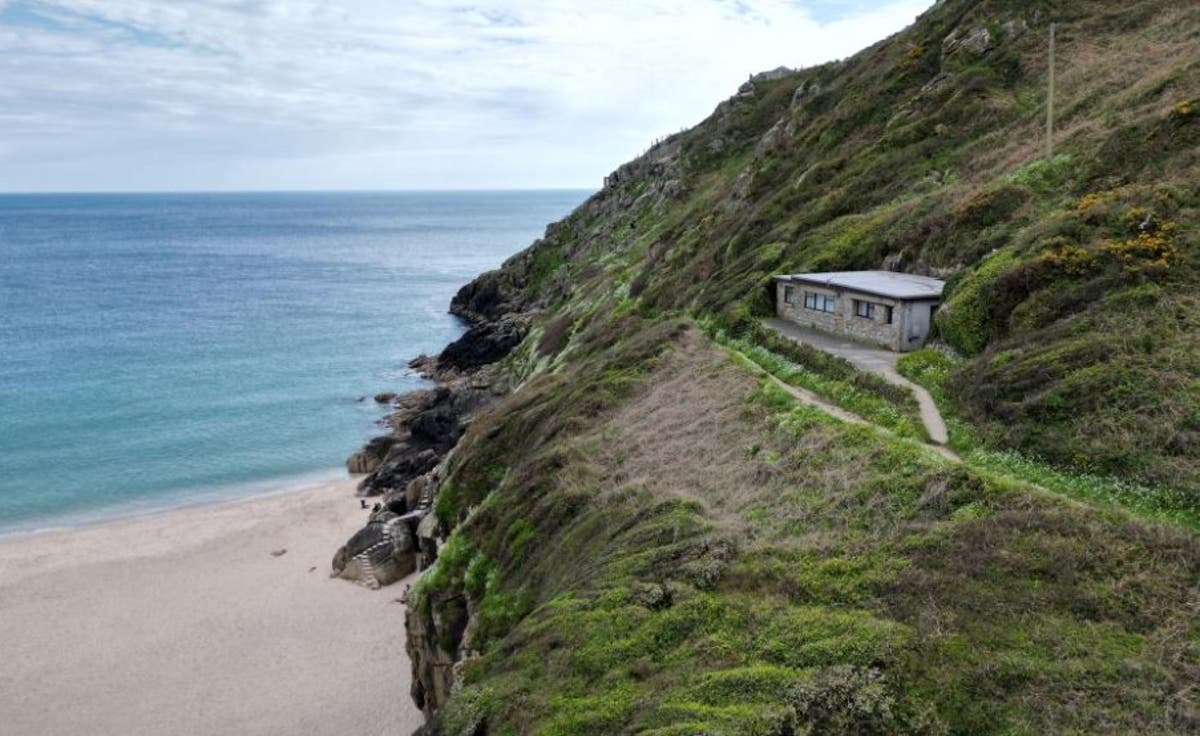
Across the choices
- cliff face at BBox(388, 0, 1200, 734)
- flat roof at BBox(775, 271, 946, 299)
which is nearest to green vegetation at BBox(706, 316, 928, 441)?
cliff face at BBox(388, 0, 1200, 734)

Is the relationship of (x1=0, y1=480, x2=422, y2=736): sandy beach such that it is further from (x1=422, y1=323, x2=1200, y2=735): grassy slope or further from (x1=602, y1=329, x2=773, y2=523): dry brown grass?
(x1=602, y1=329, x2=773, y2=523): dry brown grass

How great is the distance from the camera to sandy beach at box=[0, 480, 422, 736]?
31.0m

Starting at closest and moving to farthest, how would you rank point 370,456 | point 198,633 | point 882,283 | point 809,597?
1. point 809,597
2. point 882,283
3. point 198,633
4. point 370,456

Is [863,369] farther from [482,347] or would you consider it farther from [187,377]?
[187,377]

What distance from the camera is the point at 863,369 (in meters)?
30.1

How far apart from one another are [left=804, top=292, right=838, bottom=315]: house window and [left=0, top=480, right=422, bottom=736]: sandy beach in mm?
21564

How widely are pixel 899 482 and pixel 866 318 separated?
47.0 ft

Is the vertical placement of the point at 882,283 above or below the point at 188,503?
above

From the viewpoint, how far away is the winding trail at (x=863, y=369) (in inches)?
956

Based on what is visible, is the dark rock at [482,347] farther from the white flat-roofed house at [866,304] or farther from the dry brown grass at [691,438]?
the dry brown grass at [691,438]

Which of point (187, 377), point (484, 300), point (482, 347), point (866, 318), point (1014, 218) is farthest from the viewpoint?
point (484, 300)

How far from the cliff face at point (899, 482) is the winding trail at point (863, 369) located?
577mm

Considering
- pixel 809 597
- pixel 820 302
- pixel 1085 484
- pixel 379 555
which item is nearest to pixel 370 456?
pixel 379 555

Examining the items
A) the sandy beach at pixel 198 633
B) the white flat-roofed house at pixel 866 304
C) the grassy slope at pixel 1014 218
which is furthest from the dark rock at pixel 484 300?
the white flat-roofed house at pixel 866 304
